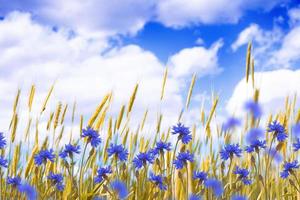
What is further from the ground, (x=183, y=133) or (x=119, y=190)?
(x=183, y=133)

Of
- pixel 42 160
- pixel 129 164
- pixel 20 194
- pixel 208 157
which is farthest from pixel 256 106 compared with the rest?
pixel 20 194

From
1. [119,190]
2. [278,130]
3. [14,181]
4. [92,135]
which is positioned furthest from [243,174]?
[14,181]

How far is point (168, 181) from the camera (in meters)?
2.38

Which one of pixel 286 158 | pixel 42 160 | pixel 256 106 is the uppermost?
pixel 256 106

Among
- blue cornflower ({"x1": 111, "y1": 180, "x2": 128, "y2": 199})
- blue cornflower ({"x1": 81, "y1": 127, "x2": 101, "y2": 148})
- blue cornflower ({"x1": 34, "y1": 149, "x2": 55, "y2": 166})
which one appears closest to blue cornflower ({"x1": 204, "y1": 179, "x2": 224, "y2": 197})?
blue cornflower ({"x1": 111, "y1": 180, "x2": 128, "y2": 199})

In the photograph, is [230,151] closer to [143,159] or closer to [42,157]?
[143,159]

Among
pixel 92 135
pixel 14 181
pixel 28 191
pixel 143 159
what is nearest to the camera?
pixel 92 135

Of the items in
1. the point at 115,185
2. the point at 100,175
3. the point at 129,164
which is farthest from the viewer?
the point at 129,164

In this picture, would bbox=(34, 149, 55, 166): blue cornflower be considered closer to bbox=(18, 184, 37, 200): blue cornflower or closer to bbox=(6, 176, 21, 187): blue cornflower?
bbox=(18, 184, 37, 200): blue cornflower

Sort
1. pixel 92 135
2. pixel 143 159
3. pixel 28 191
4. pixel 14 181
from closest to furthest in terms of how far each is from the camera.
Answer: pixel 92 135
pixel 143 159
pixel 28 191
pixel 14 181

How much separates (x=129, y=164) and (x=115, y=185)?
58 cm

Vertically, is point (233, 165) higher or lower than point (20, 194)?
higher

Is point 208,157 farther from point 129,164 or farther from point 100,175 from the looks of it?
point 100,175

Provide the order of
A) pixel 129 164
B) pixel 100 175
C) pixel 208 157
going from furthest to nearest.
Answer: pixel 208 157
pixel 129 164
pixel 100 175
